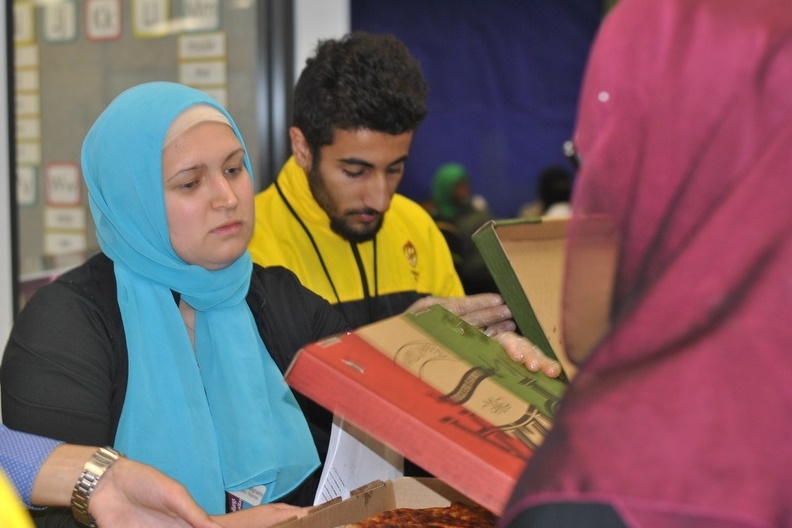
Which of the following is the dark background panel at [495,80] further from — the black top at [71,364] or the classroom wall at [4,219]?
the black top at [71,364]

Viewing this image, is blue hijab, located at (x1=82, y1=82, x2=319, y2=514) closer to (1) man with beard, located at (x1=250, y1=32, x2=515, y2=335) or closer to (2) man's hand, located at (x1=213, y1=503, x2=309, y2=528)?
(2) man's hand, located at (x1=213, y1=503, x2=309, y2=528)

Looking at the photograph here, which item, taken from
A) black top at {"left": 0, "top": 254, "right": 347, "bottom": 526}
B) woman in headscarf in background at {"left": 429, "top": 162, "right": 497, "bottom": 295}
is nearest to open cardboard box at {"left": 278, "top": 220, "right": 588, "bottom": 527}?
black top at {"left": 0, "top": 254, "right": 347, "bottom": 526}

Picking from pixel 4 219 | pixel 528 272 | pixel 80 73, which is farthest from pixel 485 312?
pixel 80 73

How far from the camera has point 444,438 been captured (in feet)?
3.33

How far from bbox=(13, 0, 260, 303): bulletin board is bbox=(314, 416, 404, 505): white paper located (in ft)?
6.14

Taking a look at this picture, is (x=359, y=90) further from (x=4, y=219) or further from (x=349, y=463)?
(x=4, y=219)

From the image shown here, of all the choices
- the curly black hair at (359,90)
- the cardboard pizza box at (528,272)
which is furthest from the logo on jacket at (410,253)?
the cardboard pizza box at (528,272)

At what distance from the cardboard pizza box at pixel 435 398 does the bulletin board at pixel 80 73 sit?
215 cm

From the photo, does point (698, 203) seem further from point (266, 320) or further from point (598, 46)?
point (266, 320)

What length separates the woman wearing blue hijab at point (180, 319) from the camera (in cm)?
158

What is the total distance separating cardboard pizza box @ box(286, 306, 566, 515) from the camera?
1.01m

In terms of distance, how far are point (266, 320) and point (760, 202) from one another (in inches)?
48.8

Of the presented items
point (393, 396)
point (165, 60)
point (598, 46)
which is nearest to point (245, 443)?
point (393, 396)

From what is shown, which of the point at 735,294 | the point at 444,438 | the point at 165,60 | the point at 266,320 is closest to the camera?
the point at 735,294
